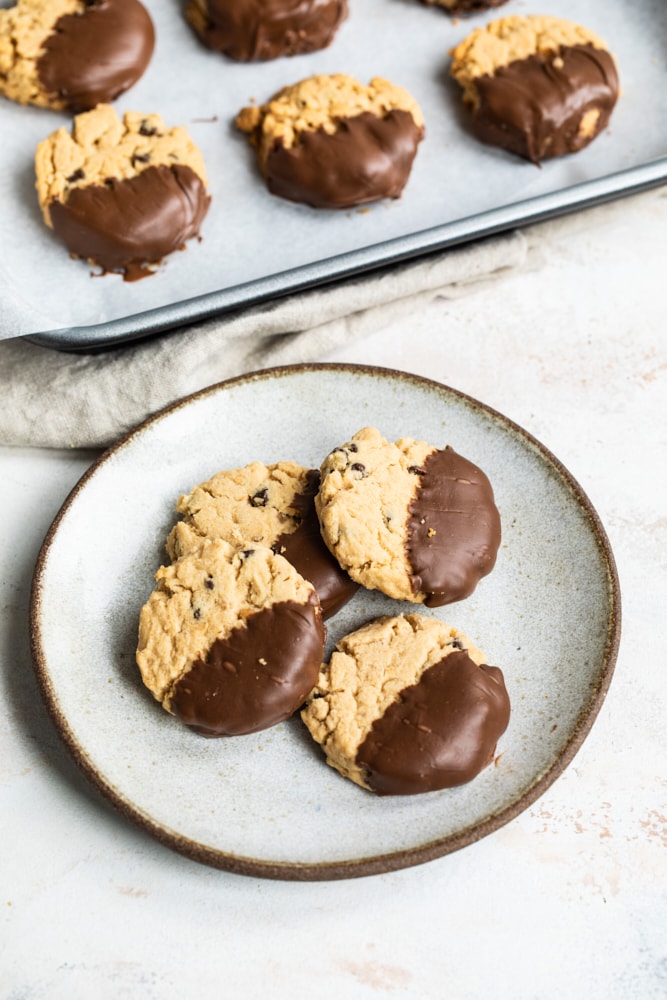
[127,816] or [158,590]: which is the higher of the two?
[158,590]

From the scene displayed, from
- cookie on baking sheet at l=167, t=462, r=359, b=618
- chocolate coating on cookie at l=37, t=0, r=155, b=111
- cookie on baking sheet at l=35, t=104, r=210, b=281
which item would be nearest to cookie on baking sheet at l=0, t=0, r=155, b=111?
chocolate coating on cookie at l=37, t=0, r=155, b=111

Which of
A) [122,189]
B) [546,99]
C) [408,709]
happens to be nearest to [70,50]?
[122,189]

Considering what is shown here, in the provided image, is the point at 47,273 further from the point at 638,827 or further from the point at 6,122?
the point at 638,827

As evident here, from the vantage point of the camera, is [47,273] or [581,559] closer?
[581,559]

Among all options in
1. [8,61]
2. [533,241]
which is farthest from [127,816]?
[8,61]

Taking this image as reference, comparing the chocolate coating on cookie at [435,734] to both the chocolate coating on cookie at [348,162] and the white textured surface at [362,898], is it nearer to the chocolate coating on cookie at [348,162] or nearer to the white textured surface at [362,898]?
the white textured surface at [362,898]

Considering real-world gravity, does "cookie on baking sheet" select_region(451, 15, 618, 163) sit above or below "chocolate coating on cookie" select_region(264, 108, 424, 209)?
above

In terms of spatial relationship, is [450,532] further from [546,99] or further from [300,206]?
[546,99]

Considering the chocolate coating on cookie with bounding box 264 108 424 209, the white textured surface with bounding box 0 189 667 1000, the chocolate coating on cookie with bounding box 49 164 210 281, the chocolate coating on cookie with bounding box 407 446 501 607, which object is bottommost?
the white textured surface with bounding box 0 189 667 1000

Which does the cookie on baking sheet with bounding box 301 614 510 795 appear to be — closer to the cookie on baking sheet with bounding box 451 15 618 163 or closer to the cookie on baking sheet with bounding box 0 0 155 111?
the cookie on baking sheet with bounding box 451 15 618 163
